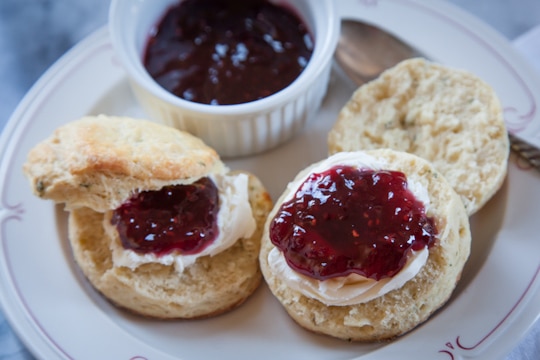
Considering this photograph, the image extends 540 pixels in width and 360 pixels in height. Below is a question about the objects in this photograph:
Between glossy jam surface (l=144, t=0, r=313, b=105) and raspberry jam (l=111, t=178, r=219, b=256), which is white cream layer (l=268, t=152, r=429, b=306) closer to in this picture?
raspberry jam (l=111, t=178, r=219, b=256)

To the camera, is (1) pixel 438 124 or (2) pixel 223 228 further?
(1) pixel 438 124

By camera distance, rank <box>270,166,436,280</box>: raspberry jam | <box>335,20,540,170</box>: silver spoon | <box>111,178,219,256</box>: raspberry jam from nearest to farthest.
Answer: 1. <box>270,166,436,280</box>: raspberry jam
2. <box>111,178,219,256</box>: raspberry jam
3. <box>335,20,540,170</box>: silver spoon

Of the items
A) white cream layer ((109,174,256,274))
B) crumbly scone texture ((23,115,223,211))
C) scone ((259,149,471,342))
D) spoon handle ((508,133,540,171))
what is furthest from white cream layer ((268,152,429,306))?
spoon handle ((508,133,540,171))

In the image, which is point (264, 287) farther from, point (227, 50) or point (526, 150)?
point (526, 150)

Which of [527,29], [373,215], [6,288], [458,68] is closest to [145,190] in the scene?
[6,288]

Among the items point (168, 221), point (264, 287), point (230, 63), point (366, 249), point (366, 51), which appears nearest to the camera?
point (366, 249)

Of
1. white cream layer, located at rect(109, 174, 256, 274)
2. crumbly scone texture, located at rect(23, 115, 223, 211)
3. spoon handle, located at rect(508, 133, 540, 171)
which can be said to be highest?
crumbly scone texture, located at rect(23, 115, 223, 211)

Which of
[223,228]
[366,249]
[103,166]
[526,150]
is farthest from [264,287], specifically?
[526,150]
